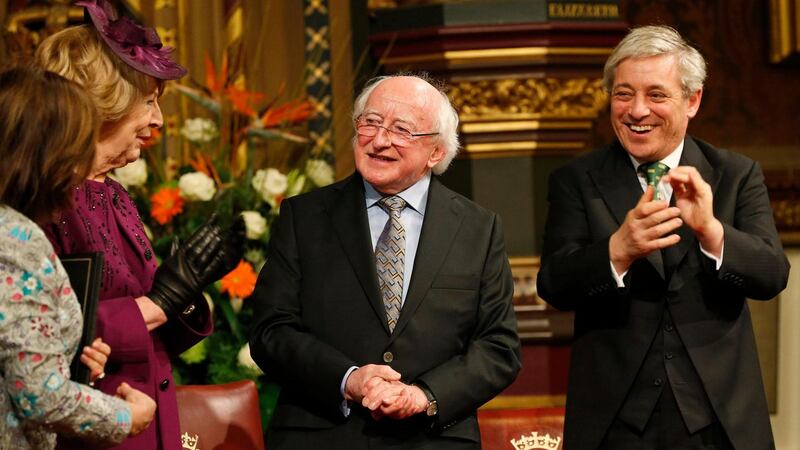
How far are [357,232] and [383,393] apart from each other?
1.53 feet

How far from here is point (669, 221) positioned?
3004mm

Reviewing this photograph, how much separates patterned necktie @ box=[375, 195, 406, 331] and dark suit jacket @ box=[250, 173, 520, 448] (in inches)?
1.6

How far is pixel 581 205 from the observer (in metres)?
3.32

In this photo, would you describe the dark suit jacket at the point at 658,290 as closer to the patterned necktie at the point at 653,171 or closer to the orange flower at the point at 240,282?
the patterned necktie at the point at 653,171

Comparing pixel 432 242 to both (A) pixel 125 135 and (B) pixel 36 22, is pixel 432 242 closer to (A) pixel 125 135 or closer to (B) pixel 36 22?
(A) pixel 125 135

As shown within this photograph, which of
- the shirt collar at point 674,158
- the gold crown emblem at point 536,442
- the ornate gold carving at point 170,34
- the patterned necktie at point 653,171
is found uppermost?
the ornate gold carving at point 170,34

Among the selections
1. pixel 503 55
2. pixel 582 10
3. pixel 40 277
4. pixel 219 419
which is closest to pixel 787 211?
pixel 582 10

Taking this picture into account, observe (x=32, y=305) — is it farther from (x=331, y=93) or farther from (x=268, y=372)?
(x=331, y=93)

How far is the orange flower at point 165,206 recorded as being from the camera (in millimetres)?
4484

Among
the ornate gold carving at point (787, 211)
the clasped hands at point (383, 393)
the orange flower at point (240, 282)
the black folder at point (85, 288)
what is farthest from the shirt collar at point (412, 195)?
the ornate gold carving at point (787, 211)

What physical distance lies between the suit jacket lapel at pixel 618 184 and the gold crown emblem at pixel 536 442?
72cm

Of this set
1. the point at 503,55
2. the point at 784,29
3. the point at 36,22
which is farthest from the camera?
the point at 784,29

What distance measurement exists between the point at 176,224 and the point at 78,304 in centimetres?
219

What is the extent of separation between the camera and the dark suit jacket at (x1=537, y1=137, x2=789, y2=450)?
3.11m
